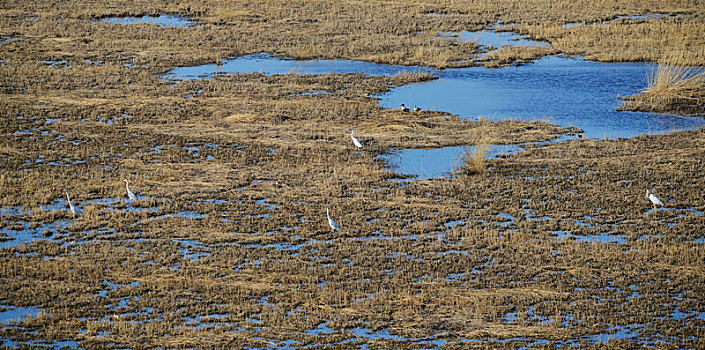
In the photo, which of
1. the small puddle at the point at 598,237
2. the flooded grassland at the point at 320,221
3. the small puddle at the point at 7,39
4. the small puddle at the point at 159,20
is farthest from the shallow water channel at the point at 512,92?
the small puddle at the point at 7,39

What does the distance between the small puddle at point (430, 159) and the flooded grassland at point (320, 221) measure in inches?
9.4

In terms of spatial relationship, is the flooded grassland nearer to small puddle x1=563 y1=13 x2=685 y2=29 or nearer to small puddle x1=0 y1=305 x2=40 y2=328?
small puddle x1=0 y1=305 x2=40 y2=328

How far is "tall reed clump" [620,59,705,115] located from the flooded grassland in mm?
1397

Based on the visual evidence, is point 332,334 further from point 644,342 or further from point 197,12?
point 197,12

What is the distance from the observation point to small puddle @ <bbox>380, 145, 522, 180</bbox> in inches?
908

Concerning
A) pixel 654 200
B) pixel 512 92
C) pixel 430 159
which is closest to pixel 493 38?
pixel 512 92

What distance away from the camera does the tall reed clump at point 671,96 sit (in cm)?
2967

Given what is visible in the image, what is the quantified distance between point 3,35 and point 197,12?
414 inches

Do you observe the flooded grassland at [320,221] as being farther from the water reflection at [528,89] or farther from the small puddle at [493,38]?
the small puddle at [493,38]

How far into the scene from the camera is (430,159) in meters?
24.4

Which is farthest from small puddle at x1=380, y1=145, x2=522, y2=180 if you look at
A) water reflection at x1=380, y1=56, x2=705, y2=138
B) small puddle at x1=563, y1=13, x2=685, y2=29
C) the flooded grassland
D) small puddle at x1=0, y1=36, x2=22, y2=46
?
small puddle at x1=0, y1=36, x2=22, y2=46

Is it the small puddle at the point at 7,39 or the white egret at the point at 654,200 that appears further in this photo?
the small puddle at the point at 7,39

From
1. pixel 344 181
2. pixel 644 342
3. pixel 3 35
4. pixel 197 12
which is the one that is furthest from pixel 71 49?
pixel 644 342

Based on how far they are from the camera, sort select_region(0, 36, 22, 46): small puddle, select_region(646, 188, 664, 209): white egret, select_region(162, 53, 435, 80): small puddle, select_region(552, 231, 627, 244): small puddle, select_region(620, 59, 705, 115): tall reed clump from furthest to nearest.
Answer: select_region(0, 36, 22, 46): small puddle < select_region(162, 53, 435, 80): small puddle < select_region(620, 59, 705, 115): tall reed clump < select_region(646, 188, 664, 209): white egret < select_region(552, 231, 627, 244): small puddle
